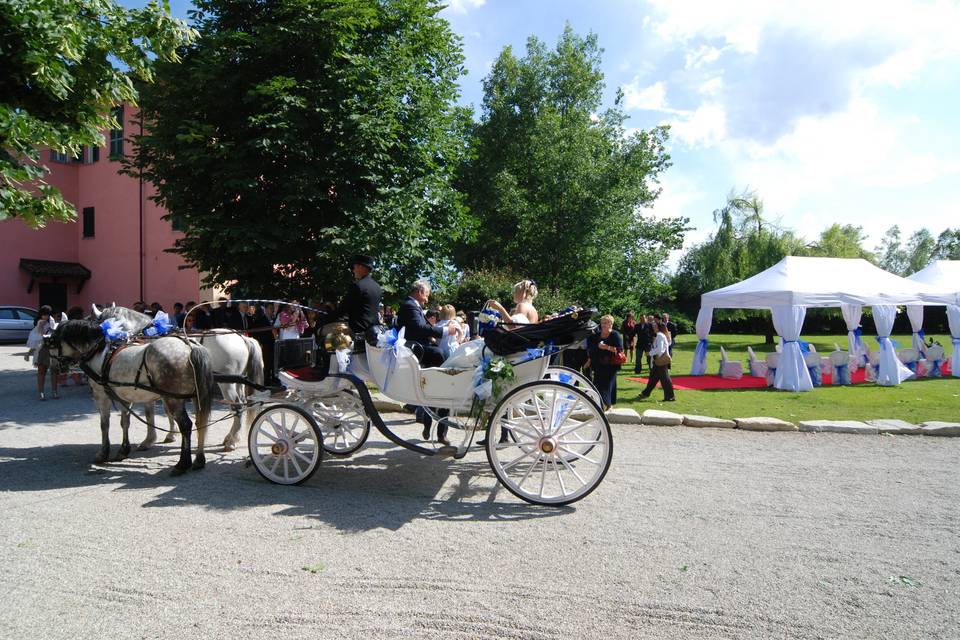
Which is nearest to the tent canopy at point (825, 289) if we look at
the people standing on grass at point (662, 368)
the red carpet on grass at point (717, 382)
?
the red carpet on grass at point (717, 382)

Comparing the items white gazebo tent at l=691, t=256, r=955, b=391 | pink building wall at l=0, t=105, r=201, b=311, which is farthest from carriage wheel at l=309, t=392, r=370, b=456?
pink building wall at l=0, t=105, r=201, b=311

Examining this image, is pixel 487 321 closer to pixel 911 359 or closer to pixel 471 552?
pixel 471 552

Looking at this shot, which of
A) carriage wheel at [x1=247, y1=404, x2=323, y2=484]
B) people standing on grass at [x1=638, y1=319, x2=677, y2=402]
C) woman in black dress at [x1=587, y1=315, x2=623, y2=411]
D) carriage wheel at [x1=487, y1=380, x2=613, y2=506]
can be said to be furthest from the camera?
people standing on grass at [x1=638, y1=319, x2=677, y2=402]

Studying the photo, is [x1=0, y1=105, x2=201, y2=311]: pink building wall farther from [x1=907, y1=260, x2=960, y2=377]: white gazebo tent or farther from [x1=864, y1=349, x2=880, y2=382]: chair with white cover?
[x1=907, y1=260, x2=960, y2=377]: white gazebo tent

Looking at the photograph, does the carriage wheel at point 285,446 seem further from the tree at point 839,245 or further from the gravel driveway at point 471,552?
the tree at point 839,245

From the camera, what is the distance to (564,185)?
2416 centimetres

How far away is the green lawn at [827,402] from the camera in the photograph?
Answer: 33.1ft

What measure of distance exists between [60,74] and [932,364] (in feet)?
66.8

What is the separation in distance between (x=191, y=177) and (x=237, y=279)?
2.08m

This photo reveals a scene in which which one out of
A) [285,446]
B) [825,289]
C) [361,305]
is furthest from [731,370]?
[285,446]

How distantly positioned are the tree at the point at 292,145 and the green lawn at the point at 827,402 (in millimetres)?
5995

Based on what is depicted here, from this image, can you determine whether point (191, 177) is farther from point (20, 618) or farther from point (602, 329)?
point (20, 618)

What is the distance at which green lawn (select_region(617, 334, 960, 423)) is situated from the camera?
33.1 feet

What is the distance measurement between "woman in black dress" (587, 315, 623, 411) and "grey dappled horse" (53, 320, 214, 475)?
623cm
